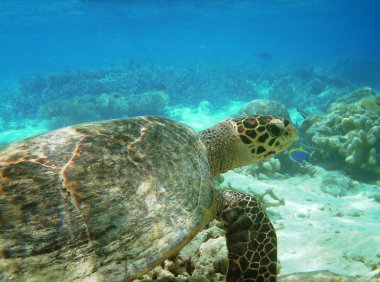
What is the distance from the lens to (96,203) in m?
1.95

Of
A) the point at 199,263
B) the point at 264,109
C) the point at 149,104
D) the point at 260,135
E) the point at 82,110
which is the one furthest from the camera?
the point at 149,104

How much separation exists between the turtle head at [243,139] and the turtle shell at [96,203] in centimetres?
92

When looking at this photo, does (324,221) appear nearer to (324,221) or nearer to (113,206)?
(324,221)

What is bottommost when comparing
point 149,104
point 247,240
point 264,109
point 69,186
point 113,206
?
point 247,240

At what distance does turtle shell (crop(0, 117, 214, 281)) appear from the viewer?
5.53ft

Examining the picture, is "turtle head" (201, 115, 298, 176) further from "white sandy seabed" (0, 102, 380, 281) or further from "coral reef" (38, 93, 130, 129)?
"coral reef" (38, 93, 130, 129)

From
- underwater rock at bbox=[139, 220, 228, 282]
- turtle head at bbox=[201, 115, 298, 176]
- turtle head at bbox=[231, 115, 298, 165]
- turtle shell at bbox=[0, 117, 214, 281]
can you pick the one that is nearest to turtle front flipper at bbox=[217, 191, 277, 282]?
underwater rock at bbox=[139, 220, 228, 282]

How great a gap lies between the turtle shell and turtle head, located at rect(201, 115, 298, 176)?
3.01 feet

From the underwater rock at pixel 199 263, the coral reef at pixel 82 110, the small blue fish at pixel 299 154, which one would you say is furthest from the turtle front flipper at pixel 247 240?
the coral reef at pixel 82 110

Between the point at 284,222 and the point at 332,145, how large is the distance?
4591 mm

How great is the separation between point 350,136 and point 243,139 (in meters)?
6.60

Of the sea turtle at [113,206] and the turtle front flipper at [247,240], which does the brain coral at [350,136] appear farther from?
the sea turtle at [113,206]

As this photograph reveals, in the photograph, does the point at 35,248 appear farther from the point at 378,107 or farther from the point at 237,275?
the point at 378,107

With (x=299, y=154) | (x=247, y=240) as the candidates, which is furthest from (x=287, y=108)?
(x=247, y=240)
